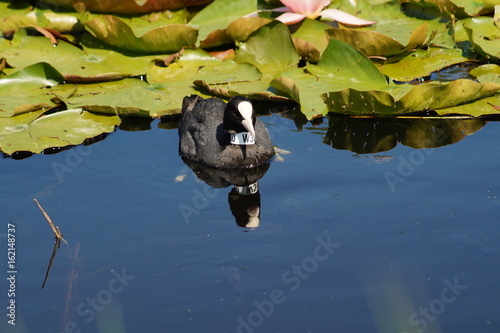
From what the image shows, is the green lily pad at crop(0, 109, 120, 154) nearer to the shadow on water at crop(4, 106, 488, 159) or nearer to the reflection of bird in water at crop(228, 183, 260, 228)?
the shadow on water at crop(4, 106, 488, 159)

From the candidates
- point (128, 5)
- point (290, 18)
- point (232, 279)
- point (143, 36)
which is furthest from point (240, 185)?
point (128, 5)

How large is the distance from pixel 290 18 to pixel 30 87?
290cm

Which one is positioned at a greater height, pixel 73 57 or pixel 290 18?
pixel 290 18

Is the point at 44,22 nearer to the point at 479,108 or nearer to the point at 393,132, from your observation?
the point at 393,132

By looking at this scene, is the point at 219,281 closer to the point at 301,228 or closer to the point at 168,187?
the point at 301,228

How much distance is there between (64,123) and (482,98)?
13.0 feet

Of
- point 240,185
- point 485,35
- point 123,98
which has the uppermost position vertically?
point 485,35

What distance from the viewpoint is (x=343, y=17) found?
780 cm

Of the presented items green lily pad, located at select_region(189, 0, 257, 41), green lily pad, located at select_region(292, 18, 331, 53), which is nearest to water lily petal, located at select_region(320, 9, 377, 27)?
green lily pad, located at select_region(292, 18, 331, 53)

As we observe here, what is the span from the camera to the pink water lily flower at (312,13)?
7.76 metres

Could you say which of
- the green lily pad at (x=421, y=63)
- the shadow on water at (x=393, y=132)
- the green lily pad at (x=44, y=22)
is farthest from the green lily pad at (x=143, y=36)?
the green lily pad at (x=421, y=63)

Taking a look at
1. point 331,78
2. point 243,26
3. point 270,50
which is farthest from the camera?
point 243,26

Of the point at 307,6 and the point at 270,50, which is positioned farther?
the point at 307,6

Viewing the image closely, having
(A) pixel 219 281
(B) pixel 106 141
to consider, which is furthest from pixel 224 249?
(B) pixel 106 141
